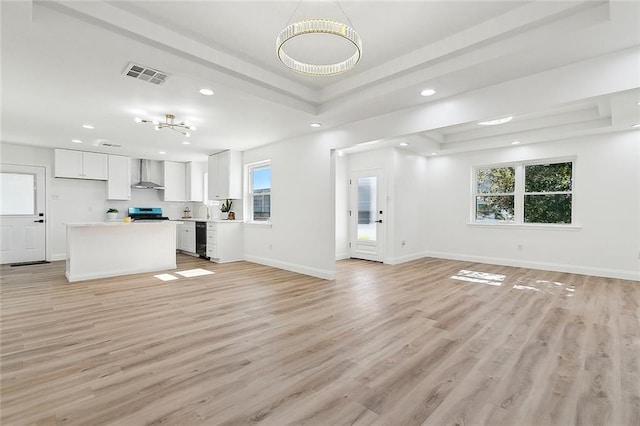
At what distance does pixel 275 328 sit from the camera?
3.03 meters

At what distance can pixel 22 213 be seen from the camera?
22.1 feet

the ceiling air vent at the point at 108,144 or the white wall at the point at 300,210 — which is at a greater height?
the ceiling air vent at the point at 108,144

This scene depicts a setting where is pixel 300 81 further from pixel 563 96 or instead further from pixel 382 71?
pixel 563 96

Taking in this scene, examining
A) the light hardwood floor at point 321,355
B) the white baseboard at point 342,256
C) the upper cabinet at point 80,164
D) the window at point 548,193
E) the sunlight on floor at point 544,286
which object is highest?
the upper cabinet at point 80,164

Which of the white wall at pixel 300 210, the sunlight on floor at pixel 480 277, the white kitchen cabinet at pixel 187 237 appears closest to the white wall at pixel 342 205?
the white wall at pixel 300 210

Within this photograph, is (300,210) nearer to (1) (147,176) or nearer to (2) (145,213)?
(2) (145,213)

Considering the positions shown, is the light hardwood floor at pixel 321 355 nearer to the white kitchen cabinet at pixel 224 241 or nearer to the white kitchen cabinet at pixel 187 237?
the white kitchen cabinet at pixel 224 241

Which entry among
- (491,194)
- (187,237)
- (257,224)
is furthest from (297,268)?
(491,194)

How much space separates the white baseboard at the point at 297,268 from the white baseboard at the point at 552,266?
3.65 meters

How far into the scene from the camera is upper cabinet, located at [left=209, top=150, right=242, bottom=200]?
7.20m

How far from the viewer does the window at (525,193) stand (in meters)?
5.85

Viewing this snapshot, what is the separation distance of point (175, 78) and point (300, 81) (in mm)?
1500

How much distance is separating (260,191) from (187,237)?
8.86ft

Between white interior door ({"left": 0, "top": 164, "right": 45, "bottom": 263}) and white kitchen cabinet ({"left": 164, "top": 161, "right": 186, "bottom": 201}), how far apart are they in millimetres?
2649
